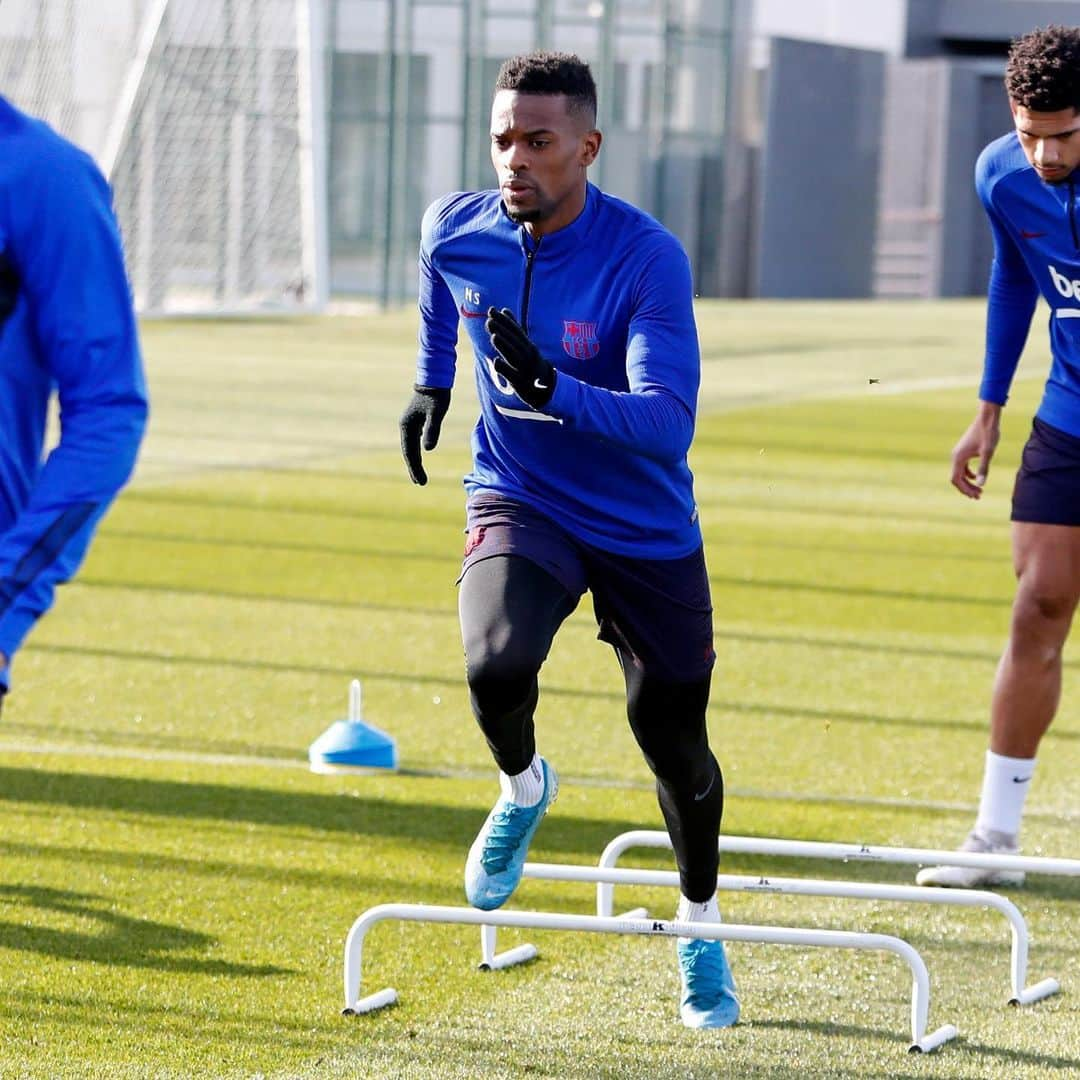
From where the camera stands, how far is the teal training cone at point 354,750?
705cm

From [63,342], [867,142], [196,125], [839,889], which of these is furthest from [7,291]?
[867,142]

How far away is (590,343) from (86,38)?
25.8m

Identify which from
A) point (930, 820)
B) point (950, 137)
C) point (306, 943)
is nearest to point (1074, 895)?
point (930, 820)

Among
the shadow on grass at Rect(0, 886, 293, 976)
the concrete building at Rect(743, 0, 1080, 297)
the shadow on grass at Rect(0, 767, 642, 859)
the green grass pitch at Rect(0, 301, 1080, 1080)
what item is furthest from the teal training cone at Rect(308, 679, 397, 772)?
the concrete building at Rect(743, 0, 1080, 297)

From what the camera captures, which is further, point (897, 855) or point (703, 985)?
point (897, 855)

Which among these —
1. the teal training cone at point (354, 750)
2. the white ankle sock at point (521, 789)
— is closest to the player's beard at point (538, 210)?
the white ankle sock at point (521, 789)

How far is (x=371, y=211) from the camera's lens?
39.8 m

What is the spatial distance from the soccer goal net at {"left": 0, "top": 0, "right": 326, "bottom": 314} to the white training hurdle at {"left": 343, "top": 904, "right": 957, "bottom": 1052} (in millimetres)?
23292

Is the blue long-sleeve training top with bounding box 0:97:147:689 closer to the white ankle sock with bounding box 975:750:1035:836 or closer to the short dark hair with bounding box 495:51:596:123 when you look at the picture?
the short dark hair with bounding box 495:51:596:123

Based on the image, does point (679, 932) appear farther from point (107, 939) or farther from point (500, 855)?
point (107, 939)

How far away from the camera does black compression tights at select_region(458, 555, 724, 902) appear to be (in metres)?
4.19

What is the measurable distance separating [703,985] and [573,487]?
1074 mm

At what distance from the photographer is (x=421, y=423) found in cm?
471

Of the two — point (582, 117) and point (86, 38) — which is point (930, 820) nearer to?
point (582, 117)
